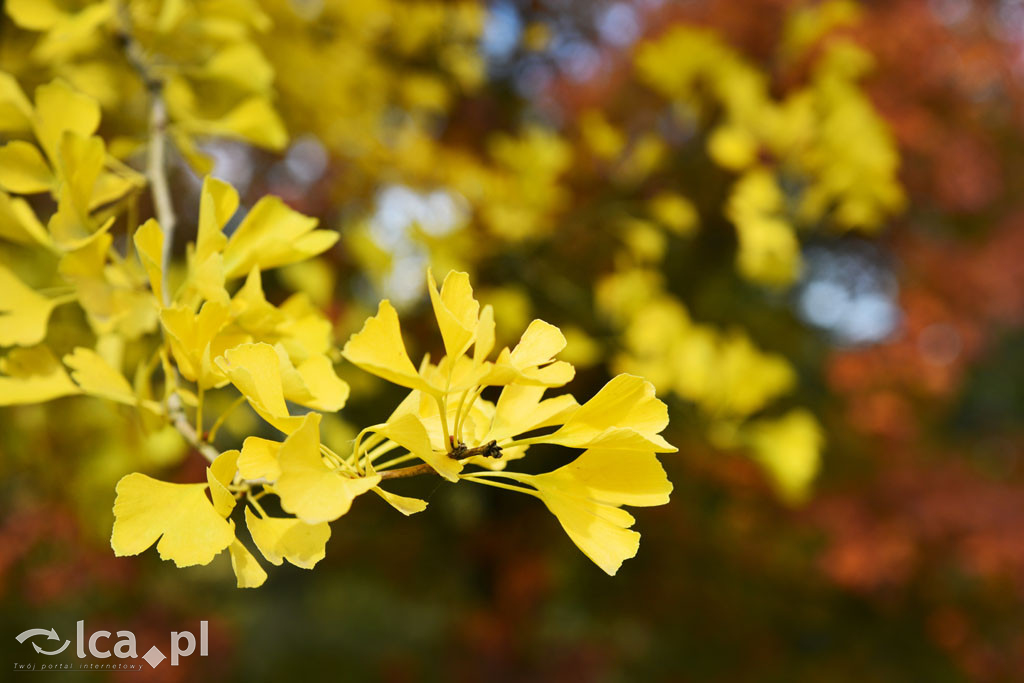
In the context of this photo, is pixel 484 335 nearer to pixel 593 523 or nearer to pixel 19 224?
pixel 593 523

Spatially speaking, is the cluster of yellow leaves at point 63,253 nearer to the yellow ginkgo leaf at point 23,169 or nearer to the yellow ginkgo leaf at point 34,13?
the yellow ginkgo leaf at point 23,169

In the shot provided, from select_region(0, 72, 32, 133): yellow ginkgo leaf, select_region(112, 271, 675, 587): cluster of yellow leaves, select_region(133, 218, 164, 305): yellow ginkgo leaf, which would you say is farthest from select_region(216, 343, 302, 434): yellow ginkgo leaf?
select_region(0, 72, 32, 133): yellow ginkgo leaf

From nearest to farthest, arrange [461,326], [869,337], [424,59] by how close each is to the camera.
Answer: [461,326] < [424,59] < [869,337]

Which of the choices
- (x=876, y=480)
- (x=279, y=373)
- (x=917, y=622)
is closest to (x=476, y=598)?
(x=876, y=480)

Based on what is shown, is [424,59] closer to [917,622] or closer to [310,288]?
[310,288]

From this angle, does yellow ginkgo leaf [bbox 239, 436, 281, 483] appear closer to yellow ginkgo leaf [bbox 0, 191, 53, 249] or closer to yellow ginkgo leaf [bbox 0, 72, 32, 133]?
yellow ginkgo leaf [bbox 0, 191, 53, 249]
